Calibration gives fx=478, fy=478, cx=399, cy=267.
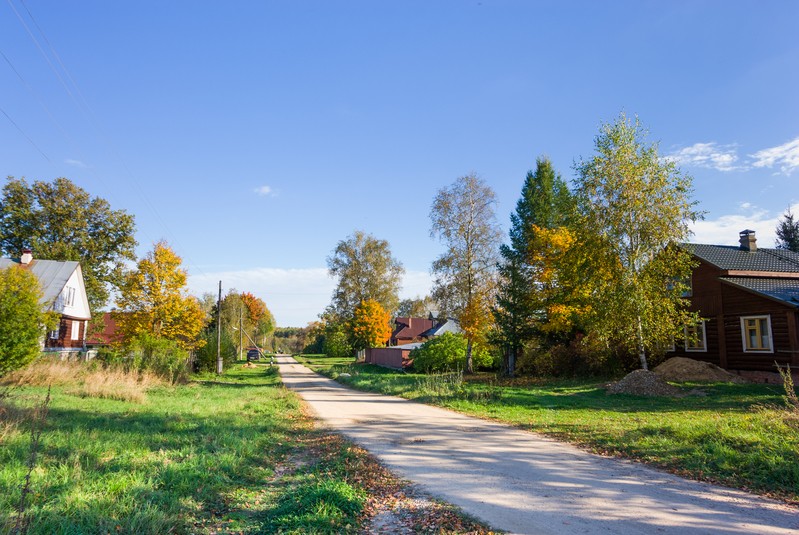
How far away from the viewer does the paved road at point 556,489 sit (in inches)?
211

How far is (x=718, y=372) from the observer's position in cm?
2231

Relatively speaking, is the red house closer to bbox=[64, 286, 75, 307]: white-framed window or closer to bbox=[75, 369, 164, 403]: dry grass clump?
bbox=[75, 369, 164, 403]: dry grass clump

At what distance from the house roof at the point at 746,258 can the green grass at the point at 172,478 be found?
22.8 metres

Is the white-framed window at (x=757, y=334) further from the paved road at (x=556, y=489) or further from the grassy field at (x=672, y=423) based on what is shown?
the paved road at (x=556, y=489)

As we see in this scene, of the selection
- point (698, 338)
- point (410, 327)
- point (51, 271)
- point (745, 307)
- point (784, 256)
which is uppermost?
point (784, 256)

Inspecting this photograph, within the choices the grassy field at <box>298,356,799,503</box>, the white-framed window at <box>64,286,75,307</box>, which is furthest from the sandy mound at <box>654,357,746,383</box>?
the white-framed window at <box>64,286,75,307</box>

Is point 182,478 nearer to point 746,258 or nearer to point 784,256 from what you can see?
point 746,258

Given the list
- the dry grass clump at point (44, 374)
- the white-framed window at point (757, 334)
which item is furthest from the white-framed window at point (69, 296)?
the white-framed window at point (757, 334)

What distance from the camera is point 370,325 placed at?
46281 millimetres

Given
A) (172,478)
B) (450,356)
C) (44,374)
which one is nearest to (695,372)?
(450,356)

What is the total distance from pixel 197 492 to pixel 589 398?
15.5m

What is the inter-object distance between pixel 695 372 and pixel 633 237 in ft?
23.2

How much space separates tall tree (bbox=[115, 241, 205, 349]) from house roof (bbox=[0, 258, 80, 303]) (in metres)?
6.07

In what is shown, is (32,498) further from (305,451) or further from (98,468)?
(305,451)
